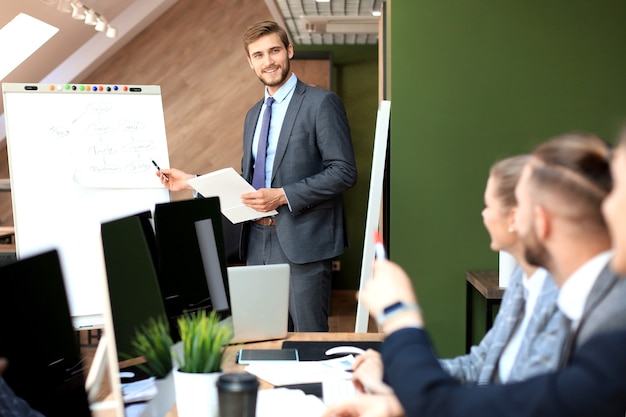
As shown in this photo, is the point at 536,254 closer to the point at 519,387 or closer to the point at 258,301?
the point at 519,387

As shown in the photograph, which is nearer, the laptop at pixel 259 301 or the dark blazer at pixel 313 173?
the laptop at pixel 259 301

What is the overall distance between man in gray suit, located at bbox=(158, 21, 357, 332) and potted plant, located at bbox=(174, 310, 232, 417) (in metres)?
1.58

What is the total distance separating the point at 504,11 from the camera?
11.7 ft

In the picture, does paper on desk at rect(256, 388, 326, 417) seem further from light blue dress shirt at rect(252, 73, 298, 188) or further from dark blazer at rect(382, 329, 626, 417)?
light blue dress shirt at rect(252, 73, 298, 188)

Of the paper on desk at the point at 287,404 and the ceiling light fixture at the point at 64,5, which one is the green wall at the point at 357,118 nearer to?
the ceiling light fixture at the point at 64,5

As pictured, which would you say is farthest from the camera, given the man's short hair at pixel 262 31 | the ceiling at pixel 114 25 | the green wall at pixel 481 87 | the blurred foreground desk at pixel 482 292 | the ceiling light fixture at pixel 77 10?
the ceiling at pixel 114 25

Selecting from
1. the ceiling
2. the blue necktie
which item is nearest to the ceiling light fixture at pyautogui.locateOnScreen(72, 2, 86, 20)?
the ceiling

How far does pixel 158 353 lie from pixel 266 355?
646 millimetres

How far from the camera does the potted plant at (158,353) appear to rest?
1381 millimetres

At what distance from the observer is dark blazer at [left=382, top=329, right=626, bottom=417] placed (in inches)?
39.7

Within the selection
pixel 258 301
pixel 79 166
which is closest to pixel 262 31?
pixel 79 166

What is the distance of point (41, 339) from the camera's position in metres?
1.18

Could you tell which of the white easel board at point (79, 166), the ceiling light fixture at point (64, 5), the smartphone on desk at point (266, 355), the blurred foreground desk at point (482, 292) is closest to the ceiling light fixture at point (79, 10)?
the ceiling light fixture at point (64, 5)

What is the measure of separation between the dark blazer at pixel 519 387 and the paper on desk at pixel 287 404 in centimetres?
39
